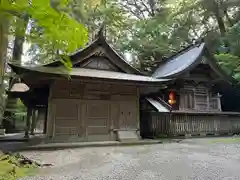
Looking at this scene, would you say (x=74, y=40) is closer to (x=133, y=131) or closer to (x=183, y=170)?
(x=183, y=170)

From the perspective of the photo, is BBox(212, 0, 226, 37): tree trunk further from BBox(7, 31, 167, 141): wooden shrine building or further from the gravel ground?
the gravel ground

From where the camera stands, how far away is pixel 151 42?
2197cm

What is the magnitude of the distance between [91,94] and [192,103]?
25.6 ft

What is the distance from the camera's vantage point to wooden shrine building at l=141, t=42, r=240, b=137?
1266 centimetres

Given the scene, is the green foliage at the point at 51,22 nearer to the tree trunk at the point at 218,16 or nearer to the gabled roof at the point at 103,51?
the gabled roof at the point at 103,51

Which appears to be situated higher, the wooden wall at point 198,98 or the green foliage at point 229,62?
the green foliage at point 229,62

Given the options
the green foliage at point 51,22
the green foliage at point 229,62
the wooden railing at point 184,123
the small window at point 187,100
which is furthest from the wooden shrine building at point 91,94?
the green foliage at point 51,22

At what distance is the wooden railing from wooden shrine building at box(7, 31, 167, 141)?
6.06 ft

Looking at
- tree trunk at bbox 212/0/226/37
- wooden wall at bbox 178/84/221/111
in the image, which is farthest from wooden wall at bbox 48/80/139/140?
tree trunk at bbox 212/0/226/37

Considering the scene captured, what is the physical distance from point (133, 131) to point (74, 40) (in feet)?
31.9

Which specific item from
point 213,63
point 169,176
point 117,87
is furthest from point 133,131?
point 213,63

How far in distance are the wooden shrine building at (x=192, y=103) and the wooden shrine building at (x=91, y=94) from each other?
6.40 ft

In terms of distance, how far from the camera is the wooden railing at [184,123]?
12.6m

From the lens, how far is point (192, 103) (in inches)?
600
